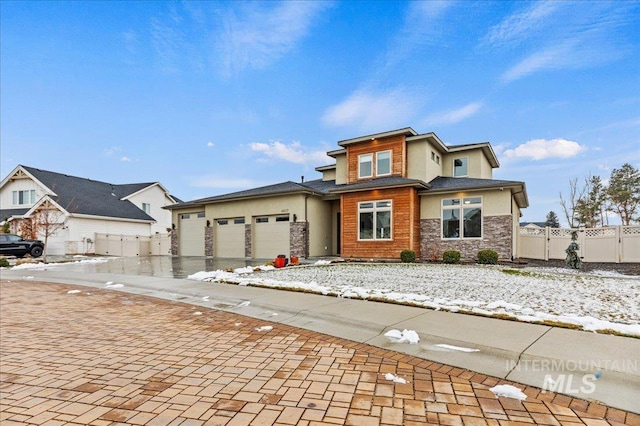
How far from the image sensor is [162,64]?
1599 centimetres

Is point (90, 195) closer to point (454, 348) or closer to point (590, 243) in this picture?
point (454, 348)

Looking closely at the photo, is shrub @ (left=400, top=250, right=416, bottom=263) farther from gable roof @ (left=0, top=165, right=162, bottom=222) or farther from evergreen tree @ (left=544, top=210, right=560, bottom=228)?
evergreen tree @ (left=544, top=210, right=560, bottom=228)

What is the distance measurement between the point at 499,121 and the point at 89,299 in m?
19.6

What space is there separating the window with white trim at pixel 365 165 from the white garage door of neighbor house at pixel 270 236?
4655 mm

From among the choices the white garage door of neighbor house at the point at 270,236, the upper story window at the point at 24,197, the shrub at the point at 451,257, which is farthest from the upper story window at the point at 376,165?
the upper story window at the point at 24,197

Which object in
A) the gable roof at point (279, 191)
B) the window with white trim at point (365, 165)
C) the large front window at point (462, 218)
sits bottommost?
the large front window at point (462, 218)

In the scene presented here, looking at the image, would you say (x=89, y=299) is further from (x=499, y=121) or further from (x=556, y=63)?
(x=499, y=121)

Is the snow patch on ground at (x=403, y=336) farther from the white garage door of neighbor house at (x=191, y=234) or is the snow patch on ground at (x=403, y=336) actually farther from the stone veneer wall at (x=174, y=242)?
the stone veneer wall at (x=174, y=242)

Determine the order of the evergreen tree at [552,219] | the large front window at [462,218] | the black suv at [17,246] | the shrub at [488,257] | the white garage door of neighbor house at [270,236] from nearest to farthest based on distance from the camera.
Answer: the shrub at [488,257], the large front window at [462,218], the white garage door of neighbor house at [270,236], the black suv at [17,246], the evergreen tree at [552,219]

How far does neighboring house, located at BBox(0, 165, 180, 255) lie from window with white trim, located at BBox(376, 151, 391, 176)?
71.5 ft

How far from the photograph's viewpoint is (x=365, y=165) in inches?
688

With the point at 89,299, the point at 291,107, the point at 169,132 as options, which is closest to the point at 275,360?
the point at 89,299

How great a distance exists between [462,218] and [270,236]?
982 centimetres

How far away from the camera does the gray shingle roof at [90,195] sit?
81.9 feet
